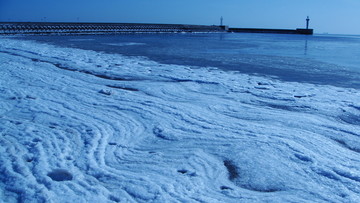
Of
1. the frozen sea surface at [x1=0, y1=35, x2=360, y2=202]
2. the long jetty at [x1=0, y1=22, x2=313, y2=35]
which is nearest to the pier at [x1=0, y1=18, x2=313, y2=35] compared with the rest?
the long jetty at [x1=0, y1=22, x2=313, y2=35]

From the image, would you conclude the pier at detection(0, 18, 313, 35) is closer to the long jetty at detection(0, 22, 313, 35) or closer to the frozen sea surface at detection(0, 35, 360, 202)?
the long jetty at detection(0, 22, 313, 35)

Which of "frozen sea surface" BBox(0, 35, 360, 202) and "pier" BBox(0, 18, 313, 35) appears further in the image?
"pier" BBox(0, 18, 313, 35)

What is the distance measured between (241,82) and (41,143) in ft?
14.1

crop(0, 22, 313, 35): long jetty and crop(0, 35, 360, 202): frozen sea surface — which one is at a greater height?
crop(0, 22, 313, 35): long jetty

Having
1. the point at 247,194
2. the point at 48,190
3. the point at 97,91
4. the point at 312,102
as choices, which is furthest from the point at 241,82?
the point at 48,190

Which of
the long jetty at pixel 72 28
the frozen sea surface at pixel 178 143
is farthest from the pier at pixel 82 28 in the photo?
the frozen sea surface at pixel 178 143

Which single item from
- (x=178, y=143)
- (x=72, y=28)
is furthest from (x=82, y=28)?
(x=178, y=143)

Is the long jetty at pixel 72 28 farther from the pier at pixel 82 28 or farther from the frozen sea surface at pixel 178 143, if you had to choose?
the frozen sea surface at pixel 178 143

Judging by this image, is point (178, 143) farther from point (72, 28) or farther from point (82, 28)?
point (82, 28)

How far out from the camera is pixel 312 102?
488cm

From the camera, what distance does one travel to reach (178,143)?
3342mm

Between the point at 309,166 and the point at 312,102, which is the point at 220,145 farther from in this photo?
the point at 312,102

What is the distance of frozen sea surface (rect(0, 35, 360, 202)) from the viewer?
242 cm

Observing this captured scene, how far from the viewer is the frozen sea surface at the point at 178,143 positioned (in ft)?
7.93
